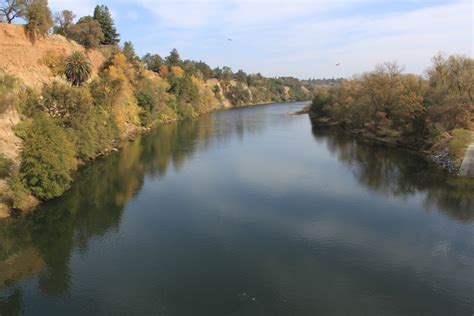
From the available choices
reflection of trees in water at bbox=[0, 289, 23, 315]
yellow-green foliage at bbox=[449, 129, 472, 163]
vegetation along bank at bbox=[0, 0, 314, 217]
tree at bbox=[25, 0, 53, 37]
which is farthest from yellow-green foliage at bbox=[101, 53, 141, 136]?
yellow-green foliage at bbox=[449, 129, 472, 163]

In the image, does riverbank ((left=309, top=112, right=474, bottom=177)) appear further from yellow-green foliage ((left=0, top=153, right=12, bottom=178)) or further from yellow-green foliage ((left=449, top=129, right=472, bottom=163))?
yellow-green foliage ((left=0, top=153, right=12, bottom=178))

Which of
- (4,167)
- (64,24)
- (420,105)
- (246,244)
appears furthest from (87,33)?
(246,244)

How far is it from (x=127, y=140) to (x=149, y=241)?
121ft

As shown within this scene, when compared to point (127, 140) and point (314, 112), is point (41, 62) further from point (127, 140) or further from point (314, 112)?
point (314, 112)

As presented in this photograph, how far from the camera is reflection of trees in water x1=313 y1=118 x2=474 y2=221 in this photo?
30.9 metres

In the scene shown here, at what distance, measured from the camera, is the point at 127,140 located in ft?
191

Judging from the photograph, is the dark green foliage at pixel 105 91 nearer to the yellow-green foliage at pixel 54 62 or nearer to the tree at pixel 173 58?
the yellow-green foliage at pixel 54 62

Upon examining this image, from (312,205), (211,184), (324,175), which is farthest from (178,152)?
(312,205)

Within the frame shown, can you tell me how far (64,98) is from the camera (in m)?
40.2

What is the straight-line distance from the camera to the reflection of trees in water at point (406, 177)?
30.9 m

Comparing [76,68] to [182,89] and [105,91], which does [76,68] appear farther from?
[182,89]

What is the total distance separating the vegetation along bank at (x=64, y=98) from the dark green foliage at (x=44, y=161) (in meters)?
0.07

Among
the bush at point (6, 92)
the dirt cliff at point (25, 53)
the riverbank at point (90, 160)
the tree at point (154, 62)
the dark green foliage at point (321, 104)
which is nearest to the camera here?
the riverbank at point (90, 160)

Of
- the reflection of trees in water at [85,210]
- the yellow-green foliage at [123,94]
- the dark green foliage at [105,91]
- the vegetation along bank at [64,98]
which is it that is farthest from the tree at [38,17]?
the reflection of trees in water at [85,210]
